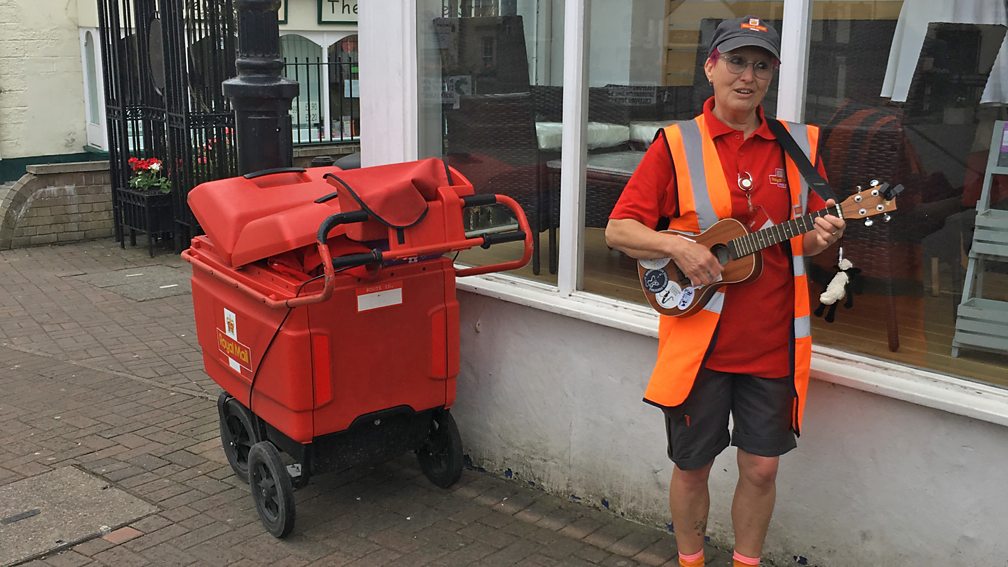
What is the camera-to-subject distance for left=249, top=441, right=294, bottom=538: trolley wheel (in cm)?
424

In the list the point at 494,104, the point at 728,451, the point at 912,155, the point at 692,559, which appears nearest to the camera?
the point at 692,559

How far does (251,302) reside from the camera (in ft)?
13.7

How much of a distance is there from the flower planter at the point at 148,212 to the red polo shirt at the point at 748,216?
815 cm

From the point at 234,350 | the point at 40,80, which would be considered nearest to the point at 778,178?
the point at 234,350

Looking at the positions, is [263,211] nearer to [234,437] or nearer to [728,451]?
[234,437]

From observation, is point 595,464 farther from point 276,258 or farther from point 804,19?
point 804,19

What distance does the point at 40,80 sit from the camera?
1359cm

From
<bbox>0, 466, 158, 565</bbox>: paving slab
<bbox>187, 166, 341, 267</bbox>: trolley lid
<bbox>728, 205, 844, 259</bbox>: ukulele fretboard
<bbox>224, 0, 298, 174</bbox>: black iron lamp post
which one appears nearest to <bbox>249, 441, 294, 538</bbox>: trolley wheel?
<bbox>0, 466, 158, 565</bbox>: paving slab

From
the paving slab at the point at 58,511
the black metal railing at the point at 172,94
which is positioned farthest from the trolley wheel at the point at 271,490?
the black metal railing at the point at 172,94

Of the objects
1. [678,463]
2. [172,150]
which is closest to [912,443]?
[678,463]

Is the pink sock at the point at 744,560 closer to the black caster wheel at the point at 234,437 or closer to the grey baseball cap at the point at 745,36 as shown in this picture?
the grey baseball cap at the point at 745,36

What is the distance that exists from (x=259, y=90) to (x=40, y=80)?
1016 centimetres

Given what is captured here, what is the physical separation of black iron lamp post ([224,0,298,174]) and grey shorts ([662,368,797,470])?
2.61 metres

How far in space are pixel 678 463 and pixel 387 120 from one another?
8.32 ft
